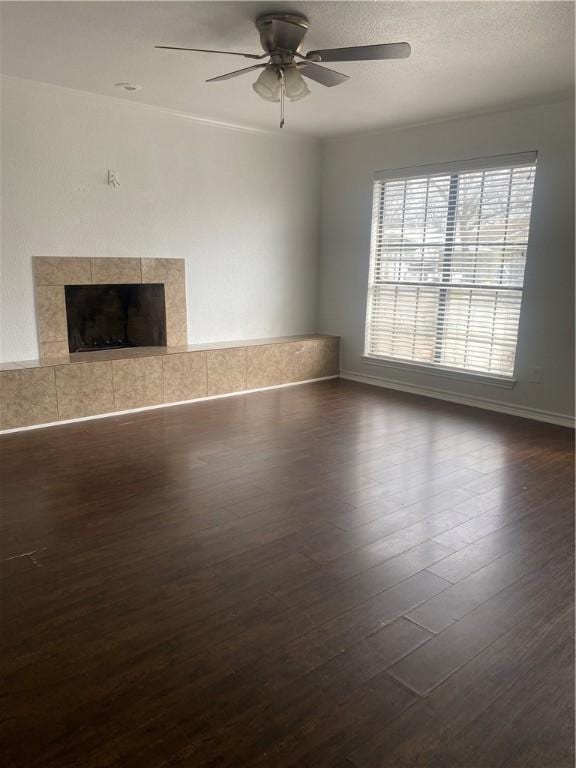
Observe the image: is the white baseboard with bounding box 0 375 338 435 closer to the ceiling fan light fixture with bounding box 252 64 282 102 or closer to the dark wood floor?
the dark wood floor

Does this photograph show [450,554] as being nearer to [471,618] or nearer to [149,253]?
[471,618]

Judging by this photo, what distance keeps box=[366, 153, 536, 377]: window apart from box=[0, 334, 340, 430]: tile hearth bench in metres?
0.92

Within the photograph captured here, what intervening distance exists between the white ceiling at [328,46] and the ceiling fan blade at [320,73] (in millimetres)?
198

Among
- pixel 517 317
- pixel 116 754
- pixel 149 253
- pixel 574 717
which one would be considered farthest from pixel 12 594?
pixel 517 317

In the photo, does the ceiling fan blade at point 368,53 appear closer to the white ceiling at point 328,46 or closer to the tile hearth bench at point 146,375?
the white ceiling at point 328,46

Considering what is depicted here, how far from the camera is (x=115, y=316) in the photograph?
5258 millimetres

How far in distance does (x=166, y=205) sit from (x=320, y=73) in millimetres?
2298

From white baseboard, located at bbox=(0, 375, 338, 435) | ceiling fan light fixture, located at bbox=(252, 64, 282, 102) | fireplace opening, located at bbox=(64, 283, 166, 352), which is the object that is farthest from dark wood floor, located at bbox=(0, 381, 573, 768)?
ceiling fan light fixture, located at bbox=(252, 64, 282, 102)

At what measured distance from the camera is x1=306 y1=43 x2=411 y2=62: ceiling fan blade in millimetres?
2709

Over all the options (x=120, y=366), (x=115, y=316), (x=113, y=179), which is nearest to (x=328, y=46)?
(x=113, y=179)

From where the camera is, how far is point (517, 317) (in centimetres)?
475

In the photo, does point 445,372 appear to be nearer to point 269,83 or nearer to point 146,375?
point 146,375

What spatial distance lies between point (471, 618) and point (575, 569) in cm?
67

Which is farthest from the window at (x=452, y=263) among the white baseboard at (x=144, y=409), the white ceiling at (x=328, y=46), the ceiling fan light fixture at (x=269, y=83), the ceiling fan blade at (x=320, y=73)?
the ceiling fan light fixture at (x=269, y=83)
